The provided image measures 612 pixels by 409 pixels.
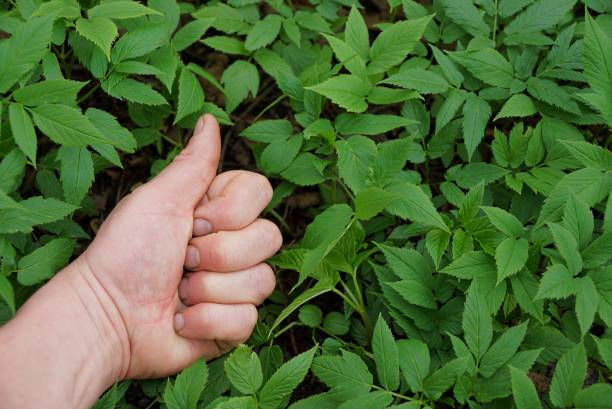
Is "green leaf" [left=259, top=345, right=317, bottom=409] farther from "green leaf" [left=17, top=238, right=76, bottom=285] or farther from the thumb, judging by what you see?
"green leaf" [left=17, top=238, right=76, bottom=285]

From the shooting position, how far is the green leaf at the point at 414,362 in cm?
188

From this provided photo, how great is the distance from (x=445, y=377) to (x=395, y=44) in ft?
4.10

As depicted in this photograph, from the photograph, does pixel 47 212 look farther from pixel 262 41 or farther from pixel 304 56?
pixel 304 56

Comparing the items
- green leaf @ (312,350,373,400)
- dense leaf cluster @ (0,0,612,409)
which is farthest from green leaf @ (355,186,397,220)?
green leaf @ (312,350,373,400)

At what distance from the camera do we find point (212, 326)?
2.06m

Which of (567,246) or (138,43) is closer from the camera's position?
(567,246)

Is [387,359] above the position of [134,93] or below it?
below

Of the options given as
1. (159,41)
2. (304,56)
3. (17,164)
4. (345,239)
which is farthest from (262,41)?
(17,164)

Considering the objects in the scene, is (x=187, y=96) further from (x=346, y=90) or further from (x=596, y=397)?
(x=596, y=397)

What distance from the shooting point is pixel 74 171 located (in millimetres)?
2141

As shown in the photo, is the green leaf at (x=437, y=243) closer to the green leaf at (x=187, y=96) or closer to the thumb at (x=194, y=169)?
the thumb at (x=194, y=169)

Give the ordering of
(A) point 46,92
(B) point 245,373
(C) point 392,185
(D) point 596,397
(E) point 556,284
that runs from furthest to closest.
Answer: (C) point 392,185, (A) point 46,92, (B) point 245,373, (E) point 556,284, (D) point 596,397

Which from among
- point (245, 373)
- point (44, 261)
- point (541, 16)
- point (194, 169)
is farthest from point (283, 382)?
point (541, 16)

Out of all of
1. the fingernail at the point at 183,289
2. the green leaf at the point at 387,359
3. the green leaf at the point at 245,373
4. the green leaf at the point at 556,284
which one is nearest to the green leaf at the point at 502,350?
the green leaf at the point at 556,284
